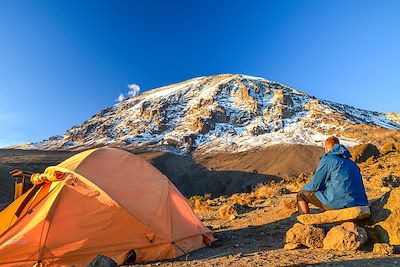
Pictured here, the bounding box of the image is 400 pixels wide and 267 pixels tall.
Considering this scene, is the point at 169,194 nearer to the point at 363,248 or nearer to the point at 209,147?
the point at 363,248

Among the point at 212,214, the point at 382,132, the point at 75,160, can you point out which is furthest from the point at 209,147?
the point at 75,160

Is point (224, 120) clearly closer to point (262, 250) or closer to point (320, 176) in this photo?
point (262, 250)

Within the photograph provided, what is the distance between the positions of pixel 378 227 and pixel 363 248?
46 centimetres

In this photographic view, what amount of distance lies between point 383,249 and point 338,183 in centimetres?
119

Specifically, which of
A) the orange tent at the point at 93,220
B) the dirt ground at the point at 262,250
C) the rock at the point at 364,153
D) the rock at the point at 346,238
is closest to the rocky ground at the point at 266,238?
the dirt ground at the point at 262,250

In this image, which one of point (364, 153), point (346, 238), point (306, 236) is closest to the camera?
point (346, 238)

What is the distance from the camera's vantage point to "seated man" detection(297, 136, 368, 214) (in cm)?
605

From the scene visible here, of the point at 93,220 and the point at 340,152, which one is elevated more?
the point at 340,152

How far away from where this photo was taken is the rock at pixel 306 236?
5918 millimetres

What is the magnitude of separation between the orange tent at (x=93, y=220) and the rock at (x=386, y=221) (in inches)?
130

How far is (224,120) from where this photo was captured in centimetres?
8462

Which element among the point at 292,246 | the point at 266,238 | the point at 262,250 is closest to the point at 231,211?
the point at 266,238

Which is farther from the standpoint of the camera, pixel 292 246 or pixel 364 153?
pixel 364 153

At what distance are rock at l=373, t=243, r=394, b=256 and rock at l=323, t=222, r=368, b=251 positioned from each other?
22cm
